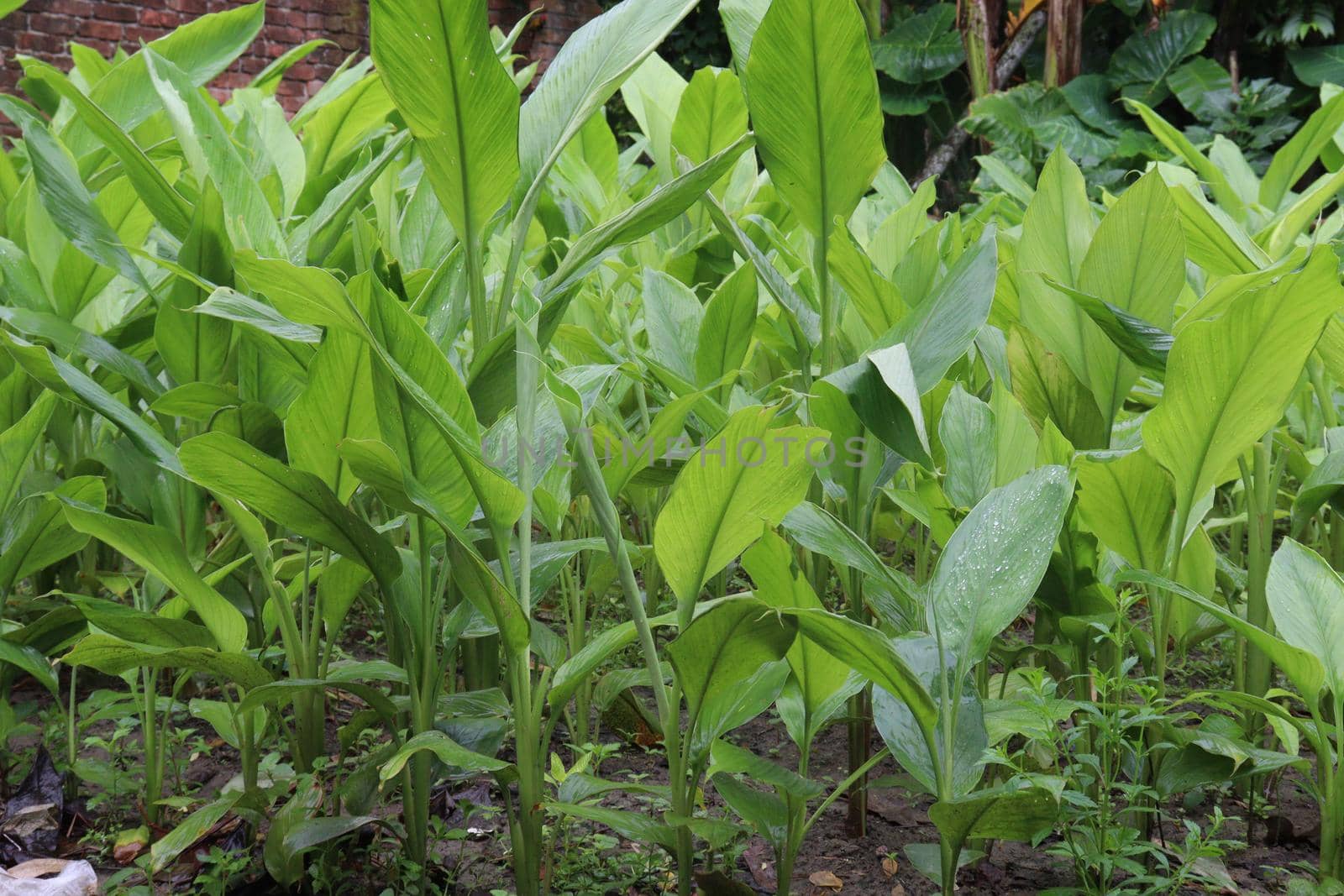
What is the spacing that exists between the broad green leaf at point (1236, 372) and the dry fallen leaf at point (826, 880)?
1.30ft

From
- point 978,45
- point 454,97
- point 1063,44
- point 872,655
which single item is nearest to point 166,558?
point 454,97

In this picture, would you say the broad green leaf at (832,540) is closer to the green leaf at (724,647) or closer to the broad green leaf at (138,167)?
the green leaf at (724,647)

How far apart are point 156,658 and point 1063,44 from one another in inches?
236

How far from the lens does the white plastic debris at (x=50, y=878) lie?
802 mm

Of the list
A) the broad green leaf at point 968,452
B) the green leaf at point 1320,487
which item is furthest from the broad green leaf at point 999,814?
the green leaf at point 1320,487

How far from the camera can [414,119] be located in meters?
0.66

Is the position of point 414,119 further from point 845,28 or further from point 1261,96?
point 1261,96

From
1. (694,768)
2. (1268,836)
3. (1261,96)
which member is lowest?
(1268,836)

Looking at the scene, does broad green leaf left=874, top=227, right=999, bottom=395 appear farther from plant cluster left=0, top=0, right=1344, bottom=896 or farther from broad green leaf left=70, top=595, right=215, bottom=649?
broad green leaf left=70, top=595, right=215, bottom=649

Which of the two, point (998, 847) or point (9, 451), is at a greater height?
point (9, 451)

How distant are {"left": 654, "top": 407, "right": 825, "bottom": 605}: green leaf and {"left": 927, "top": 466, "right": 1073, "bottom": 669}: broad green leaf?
12 cm

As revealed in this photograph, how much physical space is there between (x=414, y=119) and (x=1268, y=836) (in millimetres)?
872

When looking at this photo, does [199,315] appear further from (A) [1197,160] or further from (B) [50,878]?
(A) [1197,160]

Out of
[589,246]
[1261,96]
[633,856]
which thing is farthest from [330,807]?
[1261,96]
